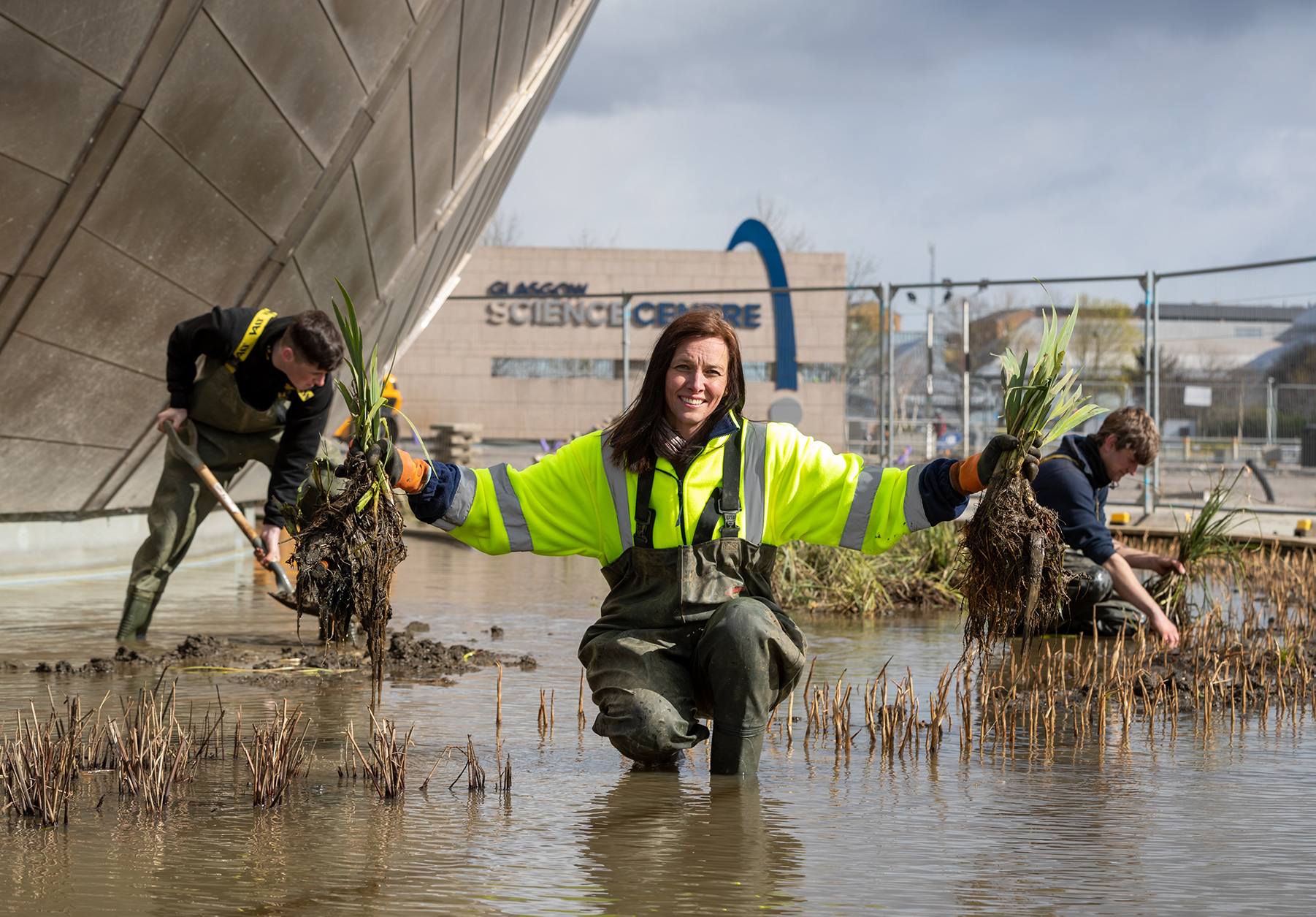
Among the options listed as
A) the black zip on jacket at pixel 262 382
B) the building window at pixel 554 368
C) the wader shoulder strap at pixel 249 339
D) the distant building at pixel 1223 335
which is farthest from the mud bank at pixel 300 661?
the building window at pixel 554 368

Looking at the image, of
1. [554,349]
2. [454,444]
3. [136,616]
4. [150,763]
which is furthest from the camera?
[554,349]

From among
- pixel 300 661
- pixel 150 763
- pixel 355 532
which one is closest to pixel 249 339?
pixel 300 661

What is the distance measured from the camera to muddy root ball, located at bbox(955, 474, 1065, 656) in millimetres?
3754

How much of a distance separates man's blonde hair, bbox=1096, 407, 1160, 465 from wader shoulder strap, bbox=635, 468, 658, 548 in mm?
3050

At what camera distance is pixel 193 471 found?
257 inches

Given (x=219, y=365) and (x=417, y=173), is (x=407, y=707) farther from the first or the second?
(x=417, y=173)

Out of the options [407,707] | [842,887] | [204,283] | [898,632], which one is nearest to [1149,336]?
[898,632]

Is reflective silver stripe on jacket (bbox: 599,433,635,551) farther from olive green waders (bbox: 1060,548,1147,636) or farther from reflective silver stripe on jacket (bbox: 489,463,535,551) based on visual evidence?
olive green waders (bbox: 1060,548,1147,636)

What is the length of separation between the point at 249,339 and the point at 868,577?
162 inches

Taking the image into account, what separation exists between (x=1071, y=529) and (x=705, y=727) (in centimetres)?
280

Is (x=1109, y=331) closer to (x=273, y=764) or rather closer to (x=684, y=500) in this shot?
(x=684, y=500)

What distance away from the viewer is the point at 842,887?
2.68m

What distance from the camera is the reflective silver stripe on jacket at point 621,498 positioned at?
3.74 metres

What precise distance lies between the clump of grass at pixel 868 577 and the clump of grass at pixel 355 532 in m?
4.50
